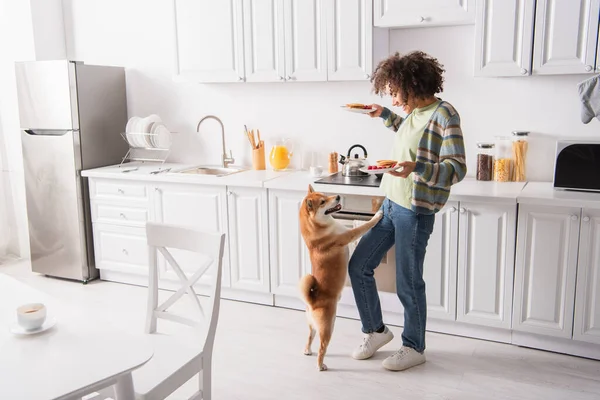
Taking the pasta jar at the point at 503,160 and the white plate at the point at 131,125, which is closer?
the pasta jar at the point at 503,160

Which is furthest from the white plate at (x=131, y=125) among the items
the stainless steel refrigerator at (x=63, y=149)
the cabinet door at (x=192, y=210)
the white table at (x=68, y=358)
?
the white table at (x=68, y=358)

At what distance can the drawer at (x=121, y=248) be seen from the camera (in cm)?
390

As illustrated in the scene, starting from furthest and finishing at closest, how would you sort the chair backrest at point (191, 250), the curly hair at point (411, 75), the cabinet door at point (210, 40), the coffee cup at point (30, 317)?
the cabinet door at point (210, 40), the curly hair at point (411, 75), the chair backrest at point (191, 250), the coffee cup at point (30, 317)

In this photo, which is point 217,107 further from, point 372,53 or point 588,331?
point 588,331

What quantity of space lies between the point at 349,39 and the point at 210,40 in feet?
3.14

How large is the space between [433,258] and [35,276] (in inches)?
116

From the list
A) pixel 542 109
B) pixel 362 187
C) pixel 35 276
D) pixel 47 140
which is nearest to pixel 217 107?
pixel 47 140

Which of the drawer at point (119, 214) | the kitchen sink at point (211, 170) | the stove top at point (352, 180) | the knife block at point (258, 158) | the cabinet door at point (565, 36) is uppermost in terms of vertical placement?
the cabinet door at point (565, 36)

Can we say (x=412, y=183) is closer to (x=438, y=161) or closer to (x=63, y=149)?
(x=438, y=161)

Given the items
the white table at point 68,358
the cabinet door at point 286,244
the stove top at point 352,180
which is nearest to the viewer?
the white table at point 68,358

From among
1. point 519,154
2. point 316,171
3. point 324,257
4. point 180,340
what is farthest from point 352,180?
point 180,340

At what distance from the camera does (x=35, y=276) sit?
4.25 metres

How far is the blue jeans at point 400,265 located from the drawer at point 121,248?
1744 millimetres

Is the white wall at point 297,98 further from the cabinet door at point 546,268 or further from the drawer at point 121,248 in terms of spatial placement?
the drawer at point 121,248
